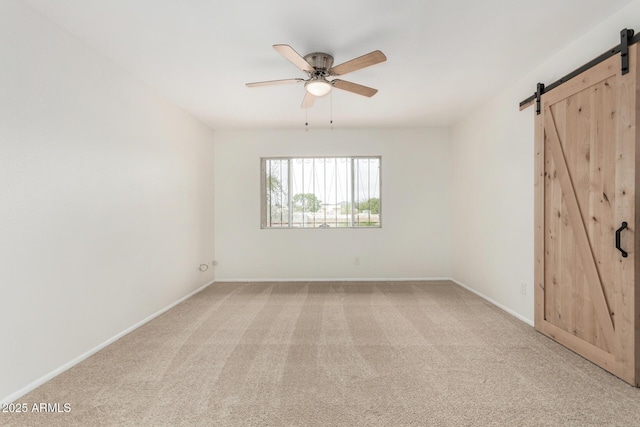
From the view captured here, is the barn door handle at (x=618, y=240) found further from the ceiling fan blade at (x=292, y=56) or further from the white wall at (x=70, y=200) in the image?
the white wall at (x=70, y=200)

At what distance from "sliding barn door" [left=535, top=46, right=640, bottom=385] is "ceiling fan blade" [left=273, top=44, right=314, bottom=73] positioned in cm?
212

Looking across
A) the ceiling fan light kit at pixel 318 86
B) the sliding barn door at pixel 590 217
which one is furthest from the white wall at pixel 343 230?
the ceiling fan light kit at pixel 318 86

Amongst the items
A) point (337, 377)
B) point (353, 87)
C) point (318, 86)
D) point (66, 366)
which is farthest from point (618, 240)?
point (66, 366)

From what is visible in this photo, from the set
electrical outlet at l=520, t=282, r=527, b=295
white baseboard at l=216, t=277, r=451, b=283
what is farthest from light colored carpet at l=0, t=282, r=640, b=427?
white baseboard at l=216, t=277, r=451, b=283

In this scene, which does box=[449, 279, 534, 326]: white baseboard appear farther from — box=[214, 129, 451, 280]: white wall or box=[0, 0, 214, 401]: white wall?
box=[0, 0, 214, 401]: white wall

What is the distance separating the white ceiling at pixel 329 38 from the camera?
2086 millimetres

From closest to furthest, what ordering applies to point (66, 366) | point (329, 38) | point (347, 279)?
point (66, 366) < point (329, 38) < point (347, 279)

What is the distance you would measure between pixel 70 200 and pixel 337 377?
237 cm

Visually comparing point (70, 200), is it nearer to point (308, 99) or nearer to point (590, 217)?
point (308, 99)

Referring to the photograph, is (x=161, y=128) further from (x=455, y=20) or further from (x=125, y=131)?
(x=455, y=20)

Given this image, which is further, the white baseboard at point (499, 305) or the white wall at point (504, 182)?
the white baseboard at point (499, 305)

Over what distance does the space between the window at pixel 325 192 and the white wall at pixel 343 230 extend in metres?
0.15

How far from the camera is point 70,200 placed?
237 centimetres

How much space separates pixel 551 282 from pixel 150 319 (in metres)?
3.94
